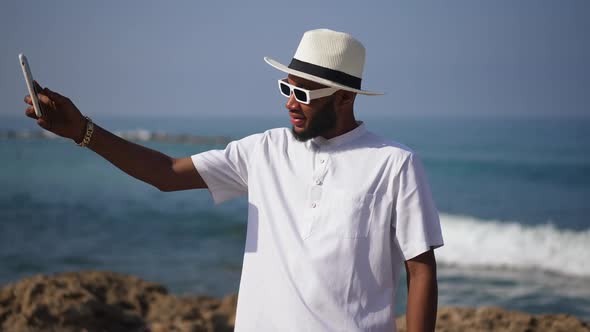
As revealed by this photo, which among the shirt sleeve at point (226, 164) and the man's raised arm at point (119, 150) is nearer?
the man's raised arm at point (119, 150)

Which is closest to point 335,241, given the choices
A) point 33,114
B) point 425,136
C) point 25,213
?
point 33,114

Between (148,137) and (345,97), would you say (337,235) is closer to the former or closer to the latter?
(345,97)

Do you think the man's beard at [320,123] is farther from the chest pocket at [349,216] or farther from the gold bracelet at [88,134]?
the gold bracelet at [88,134]

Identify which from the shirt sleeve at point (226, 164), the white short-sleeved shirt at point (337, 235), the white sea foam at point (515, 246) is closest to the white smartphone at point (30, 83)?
the shirt sleeve at point (226, 164)

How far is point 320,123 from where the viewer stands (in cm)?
271

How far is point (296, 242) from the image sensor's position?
8.59ft

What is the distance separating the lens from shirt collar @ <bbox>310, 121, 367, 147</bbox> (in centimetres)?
273

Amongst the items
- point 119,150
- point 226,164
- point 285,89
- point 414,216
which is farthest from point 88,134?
point 414,216

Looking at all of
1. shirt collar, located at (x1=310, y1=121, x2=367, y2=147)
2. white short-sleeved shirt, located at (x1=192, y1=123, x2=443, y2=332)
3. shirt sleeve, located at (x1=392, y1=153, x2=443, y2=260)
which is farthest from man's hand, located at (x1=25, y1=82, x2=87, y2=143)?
shirt sleeve, located at (x1=392, y1=153, x2=443, y2=260)

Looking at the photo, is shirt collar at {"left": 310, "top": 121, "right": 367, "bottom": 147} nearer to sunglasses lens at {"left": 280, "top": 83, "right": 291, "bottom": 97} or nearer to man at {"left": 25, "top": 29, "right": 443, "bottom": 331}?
man at {"left": 25, "top": 29, "right": 443, "bottom": 331}

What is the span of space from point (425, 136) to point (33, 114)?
49.7 m

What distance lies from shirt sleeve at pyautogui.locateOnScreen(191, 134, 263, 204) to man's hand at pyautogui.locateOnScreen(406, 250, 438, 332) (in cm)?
71

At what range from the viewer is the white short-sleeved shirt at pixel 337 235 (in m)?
2.56

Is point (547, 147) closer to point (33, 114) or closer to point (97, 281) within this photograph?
point (97, 281)
